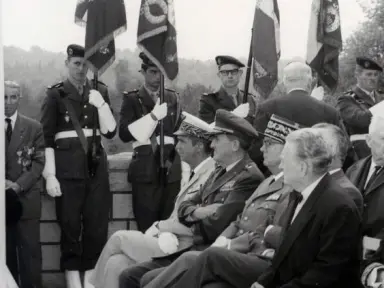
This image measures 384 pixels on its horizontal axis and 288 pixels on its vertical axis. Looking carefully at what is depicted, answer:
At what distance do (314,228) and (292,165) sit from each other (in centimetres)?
31

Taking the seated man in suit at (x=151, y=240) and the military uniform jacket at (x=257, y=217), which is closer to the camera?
the military uniform jacket at (x=257, y=217)

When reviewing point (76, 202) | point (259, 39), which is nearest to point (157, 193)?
point (76, 202)

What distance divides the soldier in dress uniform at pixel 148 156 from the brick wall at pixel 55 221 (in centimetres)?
13

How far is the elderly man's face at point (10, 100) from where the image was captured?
554cm

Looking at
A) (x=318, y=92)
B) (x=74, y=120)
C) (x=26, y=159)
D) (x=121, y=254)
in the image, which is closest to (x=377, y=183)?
(x=121, y=254)

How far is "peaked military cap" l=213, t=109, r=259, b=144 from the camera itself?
14.8 feet

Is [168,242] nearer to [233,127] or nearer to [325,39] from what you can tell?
[233,127]

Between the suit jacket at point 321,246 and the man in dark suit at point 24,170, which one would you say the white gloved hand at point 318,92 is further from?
the suit jacket at point 321,246

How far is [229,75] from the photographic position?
234 inches

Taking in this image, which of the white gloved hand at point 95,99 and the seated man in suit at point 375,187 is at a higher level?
the white gloved hand at point 95,99

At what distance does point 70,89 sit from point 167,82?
0.69 m

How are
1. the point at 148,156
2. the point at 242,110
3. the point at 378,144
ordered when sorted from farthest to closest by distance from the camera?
the point at 148,156, the point at 242,110, the point at 378,144

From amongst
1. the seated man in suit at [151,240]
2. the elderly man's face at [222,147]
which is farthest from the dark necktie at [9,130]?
the elderly man's face at [222,147]

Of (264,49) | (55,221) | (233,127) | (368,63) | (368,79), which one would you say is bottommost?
(55,221)
